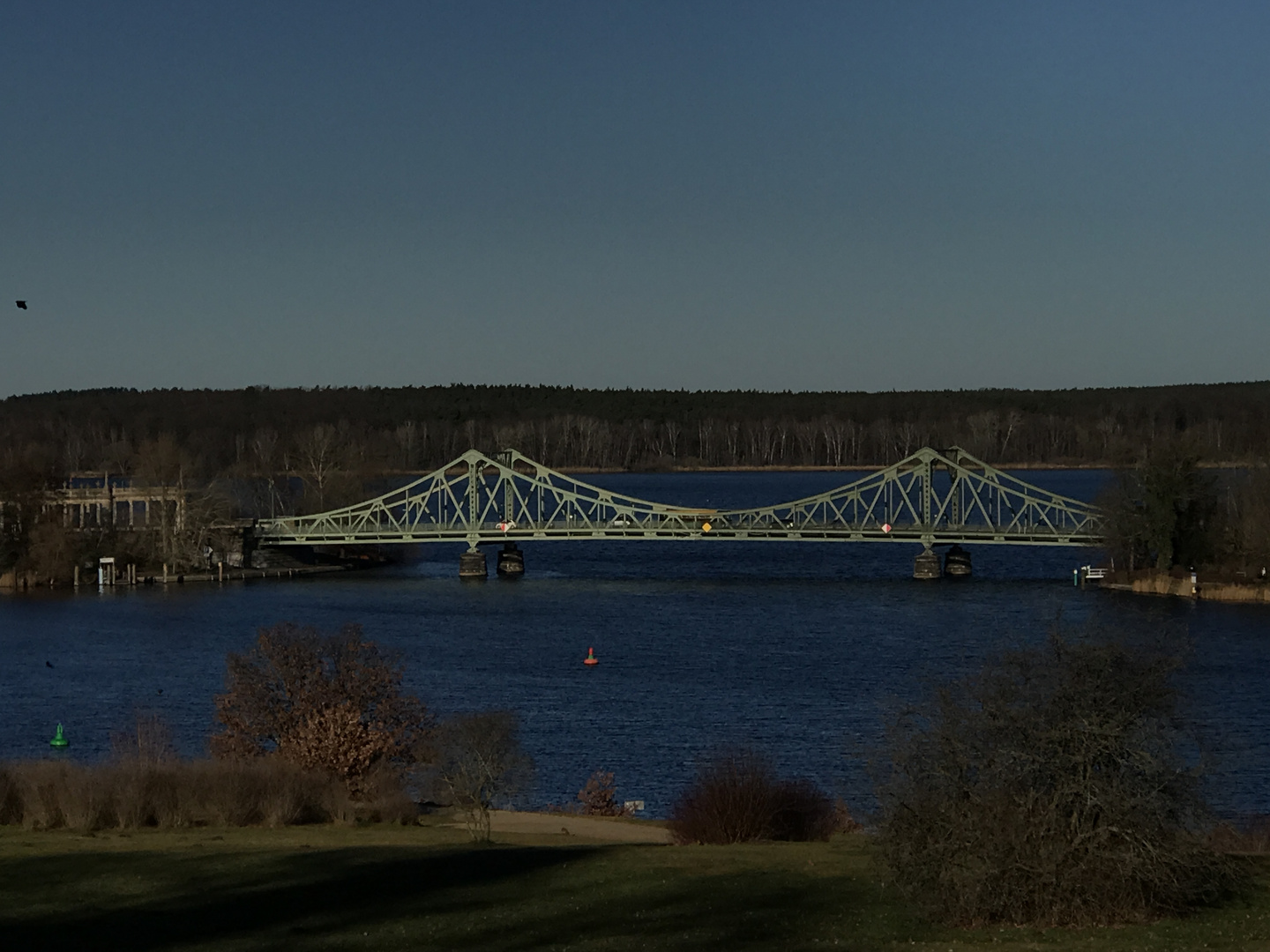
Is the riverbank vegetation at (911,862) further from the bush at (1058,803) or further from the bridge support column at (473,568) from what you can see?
the bridge support column at (473,568)

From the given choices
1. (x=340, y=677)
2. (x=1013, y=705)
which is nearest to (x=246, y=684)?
(x=340, y=677)

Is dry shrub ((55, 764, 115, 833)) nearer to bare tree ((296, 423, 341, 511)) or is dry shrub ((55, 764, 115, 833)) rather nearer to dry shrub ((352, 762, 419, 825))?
dry shrub ((352, 762, 419, 825))

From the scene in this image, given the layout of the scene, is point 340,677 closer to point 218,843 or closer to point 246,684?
point 246,684

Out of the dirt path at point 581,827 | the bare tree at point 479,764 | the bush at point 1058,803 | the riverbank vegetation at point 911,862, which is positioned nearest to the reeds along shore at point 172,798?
the bare tree at point 479,764

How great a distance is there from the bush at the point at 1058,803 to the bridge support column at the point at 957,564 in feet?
231

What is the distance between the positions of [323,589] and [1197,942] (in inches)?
2797

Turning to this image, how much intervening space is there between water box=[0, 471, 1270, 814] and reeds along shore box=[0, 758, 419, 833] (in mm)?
5742

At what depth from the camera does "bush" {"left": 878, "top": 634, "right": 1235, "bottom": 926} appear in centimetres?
1925

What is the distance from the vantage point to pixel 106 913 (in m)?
21.0

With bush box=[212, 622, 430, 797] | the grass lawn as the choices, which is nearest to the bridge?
bush box=[212, 622, 430, 797]

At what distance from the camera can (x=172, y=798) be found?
30766mm

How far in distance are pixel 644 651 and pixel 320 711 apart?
2694 centimetres

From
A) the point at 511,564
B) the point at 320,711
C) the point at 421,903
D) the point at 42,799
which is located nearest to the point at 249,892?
the point at 421,903

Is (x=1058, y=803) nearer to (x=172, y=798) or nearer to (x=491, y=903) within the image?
(x=491, y=903)
